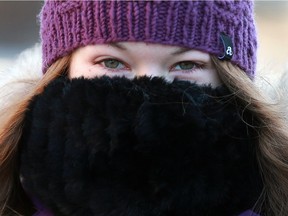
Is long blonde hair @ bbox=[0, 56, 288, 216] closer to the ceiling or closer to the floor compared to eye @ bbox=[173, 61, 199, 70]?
closer to the floor

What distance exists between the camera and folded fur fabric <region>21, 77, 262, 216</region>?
1142mm

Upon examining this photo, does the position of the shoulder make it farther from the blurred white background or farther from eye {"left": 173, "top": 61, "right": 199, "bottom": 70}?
the blurred white background

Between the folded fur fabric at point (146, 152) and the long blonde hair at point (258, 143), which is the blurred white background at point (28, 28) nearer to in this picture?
the long blonde hair at point (258, 143)

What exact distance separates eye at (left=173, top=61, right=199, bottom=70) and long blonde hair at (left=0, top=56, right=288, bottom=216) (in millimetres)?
61

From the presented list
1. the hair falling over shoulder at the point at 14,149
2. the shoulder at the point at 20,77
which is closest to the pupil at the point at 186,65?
the hair falling over shoulder at the point at 14,149

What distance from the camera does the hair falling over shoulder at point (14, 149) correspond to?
138 cm

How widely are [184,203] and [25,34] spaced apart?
91.1 inches

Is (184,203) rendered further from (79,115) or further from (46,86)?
(46,86)

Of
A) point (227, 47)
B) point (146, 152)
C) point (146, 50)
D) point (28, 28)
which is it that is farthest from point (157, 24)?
point (28, 28)

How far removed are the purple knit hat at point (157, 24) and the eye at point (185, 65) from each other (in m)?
0.04

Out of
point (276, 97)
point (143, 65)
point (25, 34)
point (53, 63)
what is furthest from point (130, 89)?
point (25, 34)

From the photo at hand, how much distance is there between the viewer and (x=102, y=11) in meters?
1.31

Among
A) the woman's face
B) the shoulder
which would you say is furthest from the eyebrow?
the shoulder

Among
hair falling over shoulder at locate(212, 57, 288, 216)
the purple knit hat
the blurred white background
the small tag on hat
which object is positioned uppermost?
the purple knit hat
